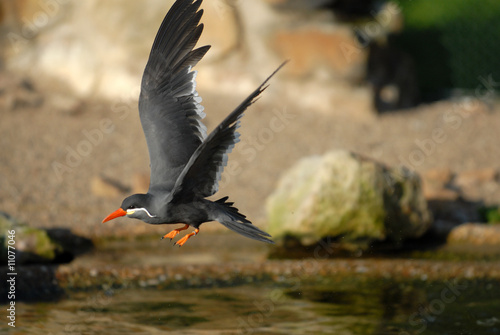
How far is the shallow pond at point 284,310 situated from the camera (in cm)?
479

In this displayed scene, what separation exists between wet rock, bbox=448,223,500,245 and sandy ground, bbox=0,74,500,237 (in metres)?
1.46

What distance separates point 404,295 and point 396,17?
757cm

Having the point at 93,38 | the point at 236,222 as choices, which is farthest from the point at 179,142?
the point at 93,38

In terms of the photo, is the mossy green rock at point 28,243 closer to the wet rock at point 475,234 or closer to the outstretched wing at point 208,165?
the outstretched wing at point 208,165

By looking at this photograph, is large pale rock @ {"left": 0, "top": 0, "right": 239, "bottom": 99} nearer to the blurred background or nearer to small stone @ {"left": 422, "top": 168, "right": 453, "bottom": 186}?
the blurred background

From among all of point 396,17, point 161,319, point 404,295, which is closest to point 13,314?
point 161,319

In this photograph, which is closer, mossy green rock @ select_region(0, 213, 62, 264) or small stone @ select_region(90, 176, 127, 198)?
mossy green rock @ select_region(0, 213, 62, 264)

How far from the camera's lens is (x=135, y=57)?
446 inches

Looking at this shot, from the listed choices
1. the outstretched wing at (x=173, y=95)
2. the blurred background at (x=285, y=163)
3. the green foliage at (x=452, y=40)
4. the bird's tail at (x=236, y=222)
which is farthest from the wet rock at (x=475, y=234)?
A: the green foliage at (x=452, y=40)

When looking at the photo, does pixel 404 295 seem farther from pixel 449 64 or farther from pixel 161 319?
pixel 449 64

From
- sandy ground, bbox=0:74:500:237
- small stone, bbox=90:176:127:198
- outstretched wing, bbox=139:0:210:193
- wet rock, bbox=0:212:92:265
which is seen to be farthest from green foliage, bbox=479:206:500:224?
outstretched wing, bbox=139:0:210:193

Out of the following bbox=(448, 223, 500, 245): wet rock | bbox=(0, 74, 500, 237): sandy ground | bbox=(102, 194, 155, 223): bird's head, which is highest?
bbox=(0, 74, 500, 237): sandy ground

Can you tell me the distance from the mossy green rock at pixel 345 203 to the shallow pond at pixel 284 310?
1.02 m

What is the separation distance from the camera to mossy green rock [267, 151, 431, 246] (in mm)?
6836
